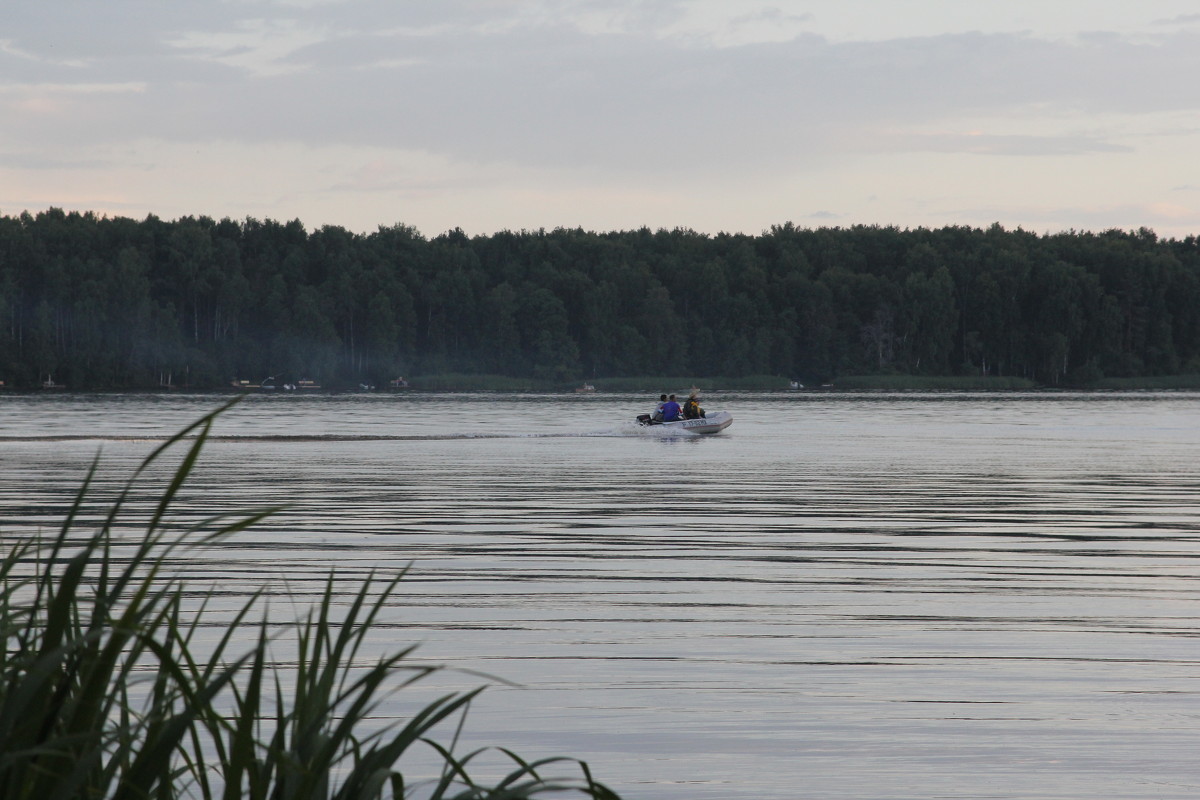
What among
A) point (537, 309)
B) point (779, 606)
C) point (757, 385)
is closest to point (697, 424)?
point (779, 606)

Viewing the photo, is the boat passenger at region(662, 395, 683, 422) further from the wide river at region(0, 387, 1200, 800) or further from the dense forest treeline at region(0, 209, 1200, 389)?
the dense forest treeline at region(0, 209, 1200, 389)

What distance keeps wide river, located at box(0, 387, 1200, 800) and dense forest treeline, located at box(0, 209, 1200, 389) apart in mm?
109979

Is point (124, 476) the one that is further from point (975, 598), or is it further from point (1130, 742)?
Result: point (1130, 742)

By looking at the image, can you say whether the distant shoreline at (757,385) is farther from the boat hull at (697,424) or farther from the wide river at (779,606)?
the wide river at (779,606)

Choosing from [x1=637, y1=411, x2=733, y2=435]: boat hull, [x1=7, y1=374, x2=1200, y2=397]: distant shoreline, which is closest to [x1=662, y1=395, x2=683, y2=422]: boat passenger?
[x1=637, y1=411, x2=733, y2=435]: boat hull

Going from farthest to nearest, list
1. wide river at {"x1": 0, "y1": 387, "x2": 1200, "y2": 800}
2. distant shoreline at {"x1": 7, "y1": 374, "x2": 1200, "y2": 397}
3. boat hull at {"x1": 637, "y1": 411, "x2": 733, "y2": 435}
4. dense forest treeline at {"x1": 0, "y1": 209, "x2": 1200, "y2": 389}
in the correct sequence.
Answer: distant shoreline at {"x1": 7, "y1": 374, "x2": 1200, "y2": 397} < dense forest treeline at {"x1": 0, "y1": 209, "x2": 1200, "y2": 389} < boat hull at {"x1": 637, "y1": 411, "x2": 733, "y2": 435} < wide river at {"x1": 0, "y1": 387, "x2": 1200, "y2": 800}

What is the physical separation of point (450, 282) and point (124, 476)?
418 ft

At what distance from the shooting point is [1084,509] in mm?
20469

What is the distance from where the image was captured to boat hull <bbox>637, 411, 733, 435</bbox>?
44312mm

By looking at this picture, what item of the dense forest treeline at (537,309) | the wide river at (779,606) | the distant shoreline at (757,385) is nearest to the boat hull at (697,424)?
the wide river at (779,606)

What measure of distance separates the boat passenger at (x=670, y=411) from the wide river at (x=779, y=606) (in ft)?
47.7

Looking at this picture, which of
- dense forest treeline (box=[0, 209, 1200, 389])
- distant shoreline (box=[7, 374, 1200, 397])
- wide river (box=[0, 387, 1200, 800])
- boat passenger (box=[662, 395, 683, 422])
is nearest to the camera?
wide river (box=[0, 387, 1200, 800])

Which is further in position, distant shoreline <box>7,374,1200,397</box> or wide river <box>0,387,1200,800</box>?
distant shoreline <box>7,374,1200,397</box>

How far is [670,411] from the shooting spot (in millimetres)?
44469
